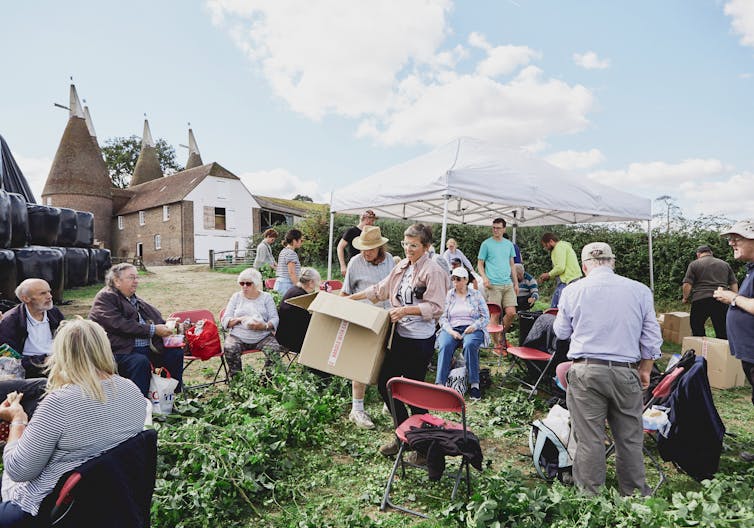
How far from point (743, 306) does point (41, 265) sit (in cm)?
1271

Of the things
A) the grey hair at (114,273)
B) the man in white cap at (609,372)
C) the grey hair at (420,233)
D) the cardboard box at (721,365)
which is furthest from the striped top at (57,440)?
the cardboard box at (721,365)

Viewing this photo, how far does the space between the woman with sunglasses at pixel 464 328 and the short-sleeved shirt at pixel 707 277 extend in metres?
3.70

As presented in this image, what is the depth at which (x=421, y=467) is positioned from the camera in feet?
11.3

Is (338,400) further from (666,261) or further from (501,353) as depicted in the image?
(666,261)

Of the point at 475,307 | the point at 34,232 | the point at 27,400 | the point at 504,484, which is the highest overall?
the point at 34,232

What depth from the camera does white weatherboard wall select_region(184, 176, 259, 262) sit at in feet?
105

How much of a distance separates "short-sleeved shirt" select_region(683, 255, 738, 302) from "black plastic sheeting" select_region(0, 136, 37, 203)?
1717 cm

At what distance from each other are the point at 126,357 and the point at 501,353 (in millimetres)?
4817

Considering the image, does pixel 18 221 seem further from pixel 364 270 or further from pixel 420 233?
pixel 420 233

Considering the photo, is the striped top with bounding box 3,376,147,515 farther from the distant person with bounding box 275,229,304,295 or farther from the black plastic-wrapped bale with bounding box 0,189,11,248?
the black plastic-wrapped bale with bounding box 0,189,11,248

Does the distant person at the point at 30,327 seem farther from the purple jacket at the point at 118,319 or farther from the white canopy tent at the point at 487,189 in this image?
the white canopy tent at the point at 487,189

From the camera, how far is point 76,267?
1588 centimetres

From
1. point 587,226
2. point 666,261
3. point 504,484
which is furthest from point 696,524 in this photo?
point 587,226

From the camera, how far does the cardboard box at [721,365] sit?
19.8 ft
